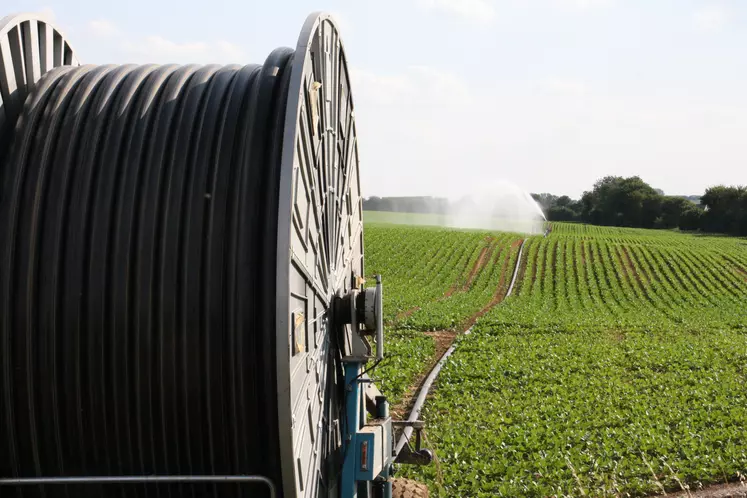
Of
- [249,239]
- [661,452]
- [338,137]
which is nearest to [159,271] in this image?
[249,239]

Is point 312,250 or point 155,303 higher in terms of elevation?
point 312,250

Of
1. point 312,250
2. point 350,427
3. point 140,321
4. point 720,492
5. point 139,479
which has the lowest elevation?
point 720,492

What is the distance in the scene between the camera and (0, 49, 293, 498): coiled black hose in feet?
14.5

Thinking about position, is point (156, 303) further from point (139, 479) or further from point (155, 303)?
point (139, 479)

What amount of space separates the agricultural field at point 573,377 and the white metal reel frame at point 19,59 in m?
5.11

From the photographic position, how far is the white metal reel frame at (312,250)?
161 inches

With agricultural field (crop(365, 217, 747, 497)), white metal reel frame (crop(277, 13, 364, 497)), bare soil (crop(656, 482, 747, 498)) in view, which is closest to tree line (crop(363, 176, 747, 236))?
agricultural field (crop(365, 217, 747, 497))

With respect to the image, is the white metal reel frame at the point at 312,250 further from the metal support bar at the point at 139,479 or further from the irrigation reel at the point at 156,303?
the metal support bar at the point at 139,479

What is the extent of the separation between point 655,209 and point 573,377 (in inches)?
3926

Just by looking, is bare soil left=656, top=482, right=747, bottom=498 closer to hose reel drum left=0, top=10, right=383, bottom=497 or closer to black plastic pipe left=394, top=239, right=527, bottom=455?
black plastic pipe left=394, top=239, right=527, bottom=455

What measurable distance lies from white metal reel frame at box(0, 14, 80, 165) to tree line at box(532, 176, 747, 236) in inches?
3658

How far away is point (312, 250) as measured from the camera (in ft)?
16.9

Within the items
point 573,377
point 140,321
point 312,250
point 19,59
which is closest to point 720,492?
point 573,377

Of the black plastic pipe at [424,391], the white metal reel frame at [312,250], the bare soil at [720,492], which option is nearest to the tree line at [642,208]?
the black plastic pipe at [424,391]
